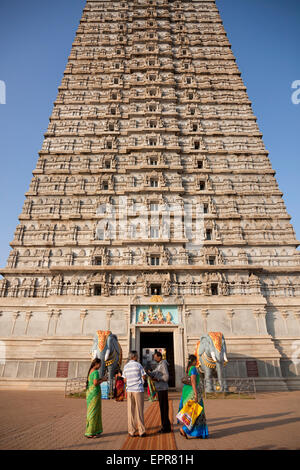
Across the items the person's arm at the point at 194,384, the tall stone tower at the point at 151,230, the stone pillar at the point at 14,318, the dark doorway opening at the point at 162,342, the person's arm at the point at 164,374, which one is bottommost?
the person's arm at the point at 194,384

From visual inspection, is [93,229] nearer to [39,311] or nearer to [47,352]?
[39,311]

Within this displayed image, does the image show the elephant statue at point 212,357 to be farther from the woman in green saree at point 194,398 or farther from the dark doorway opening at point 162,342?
the woman in green saree at point 194,398

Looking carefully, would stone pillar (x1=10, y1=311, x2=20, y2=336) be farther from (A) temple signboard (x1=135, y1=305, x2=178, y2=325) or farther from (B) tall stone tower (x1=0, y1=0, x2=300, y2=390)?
(A) temple signboard (x1=135, y1=305, x2=178, y2=325)

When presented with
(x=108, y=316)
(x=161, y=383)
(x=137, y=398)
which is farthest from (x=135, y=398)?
(x=108, y=316)

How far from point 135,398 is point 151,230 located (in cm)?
1799

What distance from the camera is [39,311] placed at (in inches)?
818

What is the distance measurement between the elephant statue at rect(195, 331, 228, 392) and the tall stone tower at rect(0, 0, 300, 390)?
293 centimetres

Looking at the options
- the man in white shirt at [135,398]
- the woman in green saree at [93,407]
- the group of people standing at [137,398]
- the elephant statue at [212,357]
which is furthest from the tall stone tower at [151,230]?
the woman in green saree at [93,407]

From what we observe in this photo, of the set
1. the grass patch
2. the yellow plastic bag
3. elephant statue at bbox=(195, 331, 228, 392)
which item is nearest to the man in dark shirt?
the yellow plastic bag

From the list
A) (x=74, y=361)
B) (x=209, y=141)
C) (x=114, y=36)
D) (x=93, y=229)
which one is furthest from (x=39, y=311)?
(x=114, y=36)

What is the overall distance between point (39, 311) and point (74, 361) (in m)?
4.63

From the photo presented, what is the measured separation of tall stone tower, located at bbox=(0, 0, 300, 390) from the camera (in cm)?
1978

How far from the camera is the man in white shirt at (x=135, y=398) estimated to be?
6570 millimetres

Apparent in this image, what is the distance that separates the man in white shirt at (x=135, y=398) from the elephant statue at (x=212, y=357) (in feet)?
33.5
